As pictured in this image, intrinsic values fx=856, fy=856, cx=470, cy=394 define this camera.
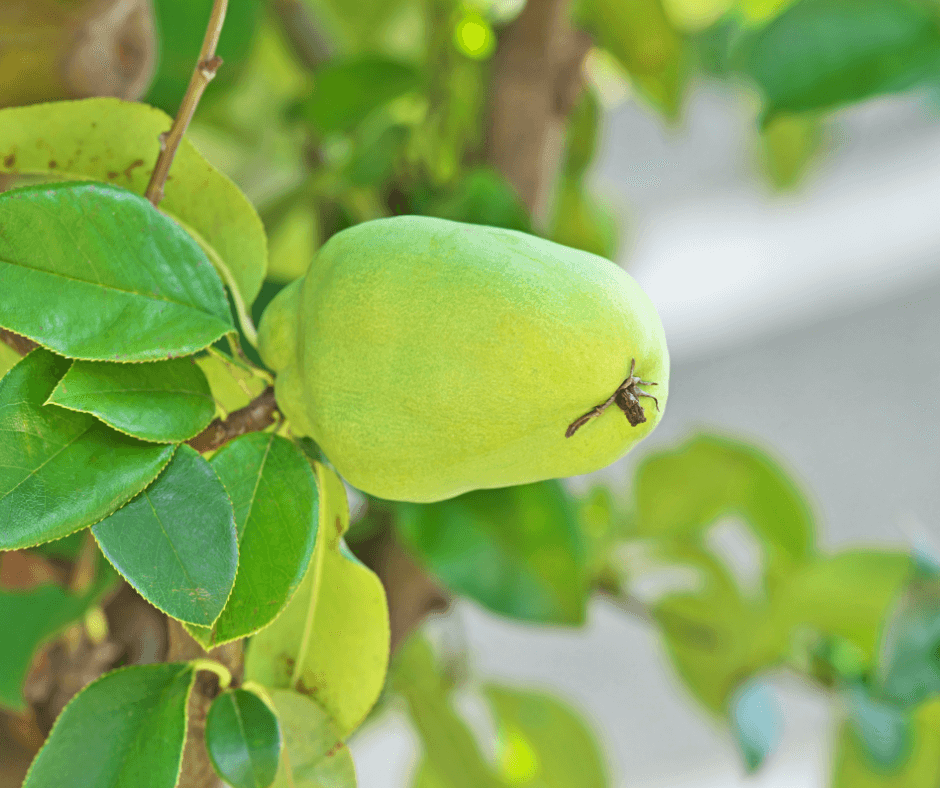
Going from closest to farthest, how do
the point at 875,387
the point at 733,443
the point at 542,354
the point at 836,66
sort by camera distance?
the point at 542,354, the point at 836,66, the point at 733,443, the point at 875,387

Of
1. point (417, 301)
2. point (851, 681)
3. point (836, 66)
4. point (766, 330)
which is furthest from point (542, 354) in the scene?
point (766, 330)

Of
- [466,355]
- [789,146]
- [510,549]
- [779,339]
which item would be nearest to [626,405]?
[466,355]

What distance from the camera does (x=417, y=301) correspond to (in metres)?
0.12

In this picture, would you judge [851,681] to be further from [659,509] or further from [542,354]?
[542,354]

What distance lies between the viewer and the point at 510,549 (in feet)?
0.84

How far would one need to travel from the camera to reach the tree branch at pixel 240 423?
146 mm

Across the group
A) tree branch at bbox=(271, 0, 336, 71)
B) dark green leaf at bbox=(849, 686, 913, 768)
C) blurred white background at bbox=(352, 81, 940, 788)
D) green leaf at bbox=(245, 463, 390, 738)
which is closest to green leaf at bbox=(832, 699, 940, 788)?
dark green leaf at bbox=(849, 686, 913, 768)

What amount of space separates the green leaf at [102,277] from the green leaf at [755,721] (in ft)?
0.78

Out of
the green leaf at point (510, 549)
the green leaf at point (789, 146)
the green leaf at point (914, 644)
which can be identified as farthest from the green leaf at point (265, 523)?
the green leaf at point (789, 146)

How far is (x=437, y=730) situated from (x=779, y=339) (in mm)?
967

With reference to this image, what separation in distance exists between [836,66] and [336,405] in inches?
8.6

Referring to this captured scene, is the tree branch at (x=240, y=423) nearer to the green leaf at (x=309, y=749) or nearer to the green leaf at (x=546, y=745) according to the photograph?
the green leaf at (x=309, y=749)

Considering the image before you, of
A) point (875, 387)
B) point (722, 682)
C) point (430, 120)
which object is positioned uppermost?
point (430, 120)

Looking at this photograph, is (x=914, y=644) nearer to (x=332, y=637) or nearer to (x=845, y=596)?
(x=845, y=596)
